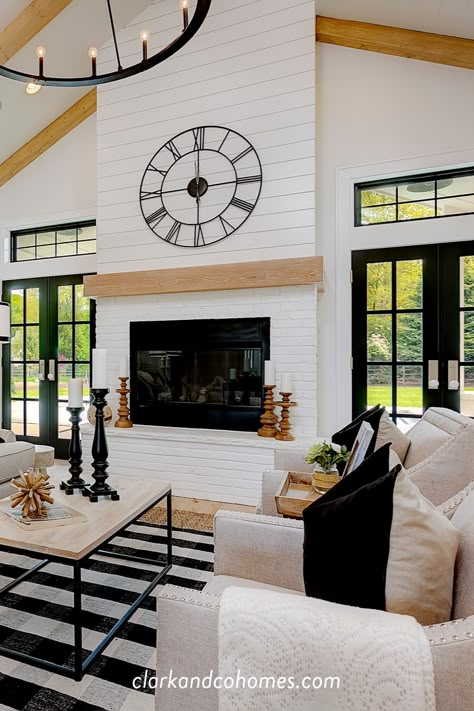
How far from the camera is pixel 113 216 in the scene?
3.99 meters

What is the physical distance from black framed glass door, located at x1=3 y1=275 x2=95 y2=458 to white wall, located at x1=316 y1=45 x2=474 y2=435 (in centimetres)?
265

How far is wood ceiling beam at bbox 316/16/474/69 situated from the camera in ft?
10.4

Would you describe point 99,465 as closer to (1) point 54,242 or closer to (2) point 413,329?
(2) point 413,329

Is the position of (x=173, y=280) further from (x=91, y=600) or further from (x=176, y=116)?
(x=91, y=600)

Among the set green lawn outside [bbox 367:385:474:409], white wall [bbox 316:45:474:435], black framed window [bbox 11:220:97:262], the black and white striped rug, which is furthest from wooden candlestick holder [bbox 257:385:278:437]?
black framed window [bbox 11:220:97:262]

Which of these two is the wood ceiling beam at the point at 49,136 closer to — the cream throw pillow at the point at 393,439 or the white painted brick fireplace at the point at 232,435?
the white painted brick fireplace at the point at 232,435

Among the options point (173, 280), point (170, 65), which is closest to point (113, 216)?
point (173, 280)

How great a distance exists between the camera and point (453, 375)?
10.9ft

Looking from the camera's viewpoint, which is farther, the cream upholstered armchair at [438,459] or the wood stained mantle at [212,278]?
the wood stained mantle at [212,278]

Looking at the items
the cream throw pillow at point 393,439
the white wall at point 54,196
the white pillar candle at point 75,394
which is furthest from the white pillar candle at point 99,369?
the white wall at point 54,196

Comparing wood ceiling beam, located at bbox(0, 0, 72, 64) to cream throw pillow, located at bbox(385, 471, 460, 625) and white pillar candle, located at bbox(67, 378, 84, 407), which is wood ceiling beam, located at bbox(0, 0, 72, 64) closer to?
white pillar candle, located at bbox(67, 378, 84, 407)

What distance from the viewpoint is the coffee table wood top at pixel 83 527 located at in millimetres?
1537

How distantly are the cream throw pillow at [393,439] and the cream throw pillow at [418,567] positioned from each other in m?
1.00

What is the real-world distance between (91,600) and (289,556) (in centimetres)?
117
